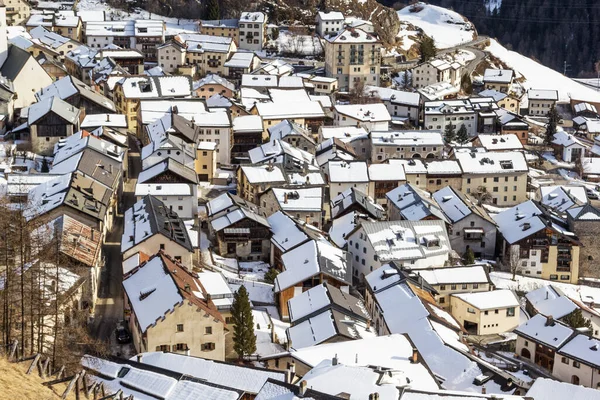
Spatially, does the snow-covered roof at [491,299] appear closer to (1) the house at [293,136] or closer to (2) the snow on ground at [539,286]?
(2) the snow on ground at [539,286]

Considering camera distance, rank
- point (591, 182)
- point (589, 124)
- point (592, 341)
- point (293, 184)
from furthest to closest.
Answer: point (589, 124)
point (591, 182)
point (293, 184)
point (592, 341)

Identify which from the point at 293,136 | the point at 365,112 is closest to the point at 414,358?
the point at 293,136

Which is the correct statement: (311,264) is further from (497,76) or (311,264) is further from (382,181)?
(497,76)

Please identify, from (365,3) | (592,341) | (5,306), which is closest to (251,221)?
(592,341)

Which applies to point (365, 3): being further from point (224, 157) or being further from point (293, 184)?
point (293, 184)

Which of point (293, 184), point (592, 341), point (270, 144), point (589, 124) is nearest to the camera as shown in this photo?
point (592, 341)

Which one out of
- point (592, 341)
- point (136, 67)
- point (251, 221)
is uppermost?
point (136, 67)

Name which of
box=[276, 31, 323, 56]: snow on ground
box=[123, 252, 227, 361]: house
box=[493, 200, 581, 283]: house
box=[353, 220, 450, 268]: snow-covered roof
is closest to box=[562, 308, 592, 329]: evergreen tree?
box=[353, 220, 450, 268]: snow-covered roof
